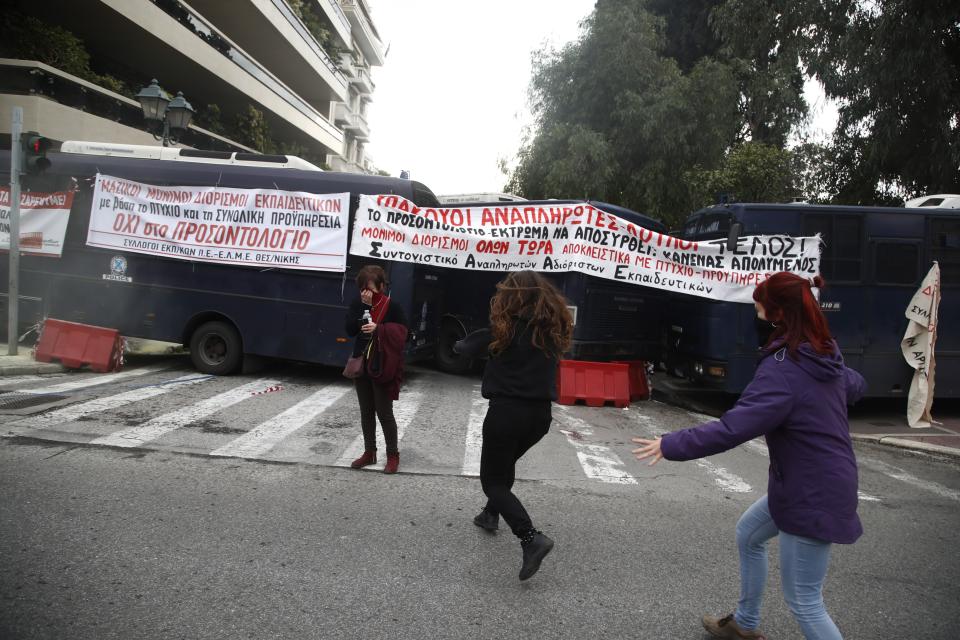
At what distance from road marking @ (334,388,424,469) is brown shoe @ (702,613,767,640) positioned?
3341 millimetres

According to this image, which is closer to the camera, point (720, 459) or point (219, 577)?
point (219, 577)

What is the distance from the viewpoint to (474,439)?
719 cm

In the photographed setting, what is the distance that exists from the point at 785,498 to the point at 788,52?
53.5 ft

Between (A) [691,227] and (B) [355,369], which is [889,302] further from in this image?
(B) [355,369]

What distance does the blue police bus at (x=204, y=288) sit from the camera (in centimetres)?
994

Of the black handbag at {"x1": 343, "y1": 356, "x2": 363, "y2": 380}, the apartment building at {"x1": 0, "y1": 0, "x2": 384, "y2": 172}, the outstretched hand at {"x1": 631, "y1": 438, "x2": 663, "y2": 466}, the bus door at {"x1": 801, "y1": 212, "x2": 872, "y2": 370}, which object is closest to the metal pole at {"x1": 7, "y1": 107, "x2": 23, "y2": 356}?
the apartment building at {"x1": 0, "y1": 0, "x2": 384, "y2": 172}

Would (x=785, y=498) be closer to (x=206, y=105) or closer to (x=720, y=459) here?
(x=720, y=459)

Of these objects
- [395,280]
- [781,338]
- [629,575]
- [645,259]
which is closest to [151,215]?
[395,280]

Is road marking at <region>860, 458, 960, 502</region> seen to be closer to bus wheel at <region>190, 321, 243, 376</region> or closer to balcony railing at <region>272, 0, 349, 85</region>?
bus wheel at <region>190, 321, 243, 376</region>

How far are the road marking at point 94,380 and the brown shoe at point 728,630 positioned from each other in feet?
26.4

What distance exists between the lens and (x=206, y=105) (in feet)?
85.5

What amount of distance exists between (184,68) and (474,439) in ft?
65.0

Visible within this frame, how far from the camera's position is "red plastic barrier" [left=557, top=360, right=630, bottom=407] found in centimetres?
972

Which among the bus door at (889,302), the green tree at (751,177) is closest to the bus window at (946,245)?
the bus door at (889,302)
